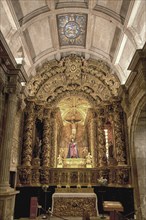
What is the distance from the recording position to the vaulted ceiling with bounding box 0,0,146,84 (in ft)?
25.7

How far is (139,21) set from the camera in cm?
765

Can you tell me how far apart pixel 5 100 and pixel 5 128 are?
1202 mm

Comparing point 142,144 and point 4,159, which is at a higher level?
point 142,144

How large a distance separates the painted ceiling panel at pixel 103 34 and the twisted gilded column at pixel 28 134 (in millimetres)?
4918

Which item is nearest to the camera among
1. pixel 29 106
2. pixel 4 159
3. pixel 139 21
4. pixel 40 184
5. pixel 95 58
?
pixel 4 159

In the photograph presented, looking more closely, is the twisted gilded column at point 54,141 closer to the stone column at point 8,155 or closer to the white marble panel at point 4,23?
the stone column at point 8,155

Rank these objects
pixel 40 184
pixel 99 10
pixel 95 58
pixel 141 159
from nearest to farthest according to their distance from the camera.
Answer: pixel 99 10 < pixel 141 159 < pixel 40 184 < pixel 95 58

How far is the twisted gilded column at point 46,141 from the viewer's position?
1033 centimetres

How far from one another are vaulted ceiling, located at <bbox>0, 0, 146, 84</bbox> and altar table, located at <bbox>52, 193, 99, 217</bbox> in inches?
252

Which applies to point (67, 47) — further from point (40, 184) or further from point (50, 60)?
point (40, 184)

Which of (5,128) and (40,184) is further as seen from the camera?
(40,184)

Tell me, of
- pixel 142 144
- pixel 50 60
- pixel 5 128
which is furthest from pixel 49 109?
pixel 142 144

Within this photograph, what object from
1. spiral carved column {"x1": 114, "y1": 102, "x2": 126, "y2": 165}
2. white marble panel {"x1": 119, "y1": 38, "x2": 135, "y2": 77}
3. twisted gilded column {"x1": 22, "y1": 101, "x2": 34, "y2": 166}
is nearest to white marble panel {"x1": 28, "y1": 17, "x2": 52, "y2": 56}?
twisted gilded column {"x1": 22, "y1": 101, "x2": 34, "y2": 166}

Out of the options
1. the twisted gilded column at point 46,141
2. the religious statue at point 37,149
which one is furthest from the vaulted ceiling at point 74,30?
the religious statue at point 37,149
